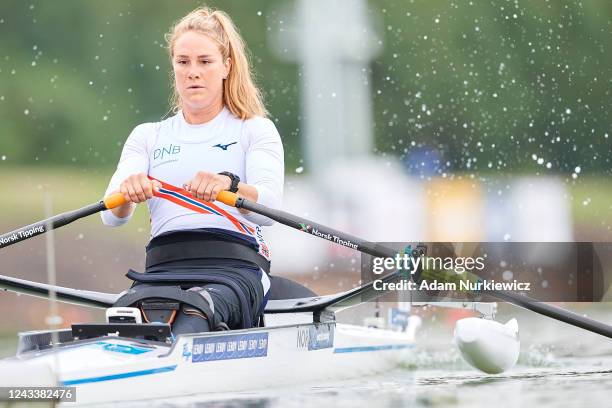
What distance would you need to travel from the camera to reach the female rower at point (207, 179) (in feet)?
11.8

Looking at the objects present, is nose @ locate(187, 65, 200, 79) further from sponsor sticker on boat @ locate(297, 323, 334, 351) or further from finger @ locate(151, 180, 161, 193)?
sponsor sticker on boat @ locate(297, 323, 334, 351)

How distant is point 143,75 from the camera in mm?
10875

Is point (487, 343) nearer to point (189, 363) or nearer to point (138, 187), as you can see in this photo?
point (189, 363)

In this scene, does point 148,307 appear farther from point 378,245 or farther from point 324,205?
point 324,205

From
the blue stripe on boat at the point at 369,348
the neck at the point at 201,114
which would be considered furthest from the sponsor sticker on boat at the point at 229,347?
the neck at the point at 201,114

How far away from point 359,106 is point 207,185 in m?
6.94

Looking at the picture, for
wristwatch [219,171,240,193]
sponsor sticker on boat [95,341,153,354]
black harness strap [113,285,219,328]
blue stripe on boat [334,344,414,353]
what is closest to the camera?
sponsor sticker on boat [95,341,153,354]

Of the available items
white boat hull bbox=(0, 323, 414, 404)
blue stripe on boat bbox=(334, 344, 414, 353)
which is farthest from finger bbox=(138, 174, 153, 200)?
blue stripe on boat bbox=(334, 344, 414, 353)

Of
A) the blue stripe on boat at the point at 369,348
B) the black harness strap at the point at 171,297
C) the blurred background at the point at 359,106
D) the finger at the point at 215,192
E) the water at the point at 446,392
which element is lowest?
the water at the point at 446,392

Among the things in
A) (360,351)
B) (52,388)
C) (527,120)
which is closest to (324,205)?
(527,120)

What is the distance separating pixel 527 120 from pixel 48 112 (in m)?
3.87

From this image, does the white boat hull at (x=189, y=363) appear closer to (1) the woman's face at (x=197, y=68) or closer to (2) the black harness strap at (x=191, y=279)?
(2) the black harness strap at (x=191, y=279)

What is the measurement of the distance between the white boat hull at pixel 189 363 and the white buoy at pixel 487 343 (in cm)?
44

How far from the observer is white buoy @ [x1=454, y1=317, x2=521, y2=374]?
389 centimetres
